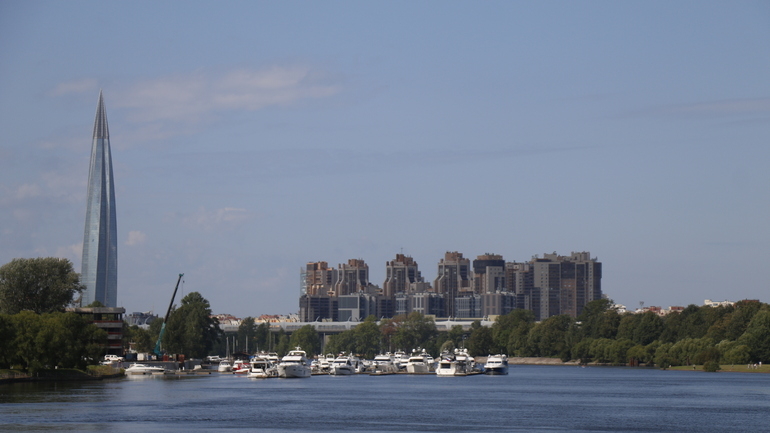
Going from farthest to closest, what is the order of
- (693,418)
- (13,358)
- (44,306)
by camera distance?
(44,306)
(13,358)
(693,418)

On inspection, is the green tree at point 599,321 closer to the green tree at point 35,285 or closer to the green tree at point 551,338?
the green tree at point 551,338

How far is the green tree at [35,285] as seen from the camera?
121 meters

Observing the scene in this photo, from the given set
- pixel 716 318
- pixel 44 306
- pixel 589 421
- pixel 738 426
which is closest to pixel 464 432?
pixel 589 421

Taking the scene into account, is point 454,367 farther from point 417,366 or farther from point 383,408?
point 383,408

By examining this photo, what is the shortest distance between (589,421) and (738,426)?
8.23 m

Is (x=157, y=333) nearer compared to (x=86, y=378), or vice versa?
(x=86, y=378)

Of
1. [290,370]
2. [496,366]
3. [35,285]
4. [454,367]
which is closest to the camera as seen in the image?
[35,285]

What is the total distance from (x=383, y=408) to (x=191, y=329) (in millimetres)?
84355

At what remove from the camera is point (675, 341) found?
156m

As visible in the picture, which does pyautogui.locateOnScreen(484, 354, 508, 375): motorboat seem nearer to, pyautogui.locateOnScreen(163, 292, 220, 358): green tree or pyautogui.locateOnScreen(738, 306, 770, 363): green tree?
pyautogui.locateOnScreen(738, 306, 770, 363): green tree

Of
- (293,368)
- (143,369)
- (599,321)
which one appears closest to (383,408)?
(293,368)

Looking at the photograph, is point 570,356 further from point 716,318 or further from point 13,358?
point 13,358

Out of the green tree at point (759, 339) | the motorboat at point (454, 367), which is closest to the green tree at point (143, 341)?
the motorboat at point (454, 367)

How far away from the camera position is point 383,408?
2840 inches
